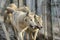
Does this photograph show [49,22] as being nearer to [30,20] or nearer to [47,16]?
[47,16]

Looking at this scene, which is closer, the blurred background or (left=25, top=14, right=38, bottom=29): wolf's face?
(left=25, top=14, right=38, bottom=29): wolf's face

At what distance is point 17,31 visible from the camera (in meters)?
2.64

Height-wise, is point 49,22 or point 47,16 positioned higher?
point 47,16

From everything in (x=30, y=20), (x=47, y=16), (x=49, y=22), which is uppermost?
(x=30, y=20)

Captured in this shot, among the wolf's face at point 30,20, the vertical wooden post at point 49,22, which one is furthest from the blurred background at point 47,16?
the wolf's face at point 30,20

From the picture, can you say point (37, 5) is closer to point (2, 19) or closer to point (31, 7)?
point (31, 7)

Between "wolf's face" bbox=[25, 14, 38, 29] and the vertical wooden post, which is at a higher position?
"wolf's face" bbox=[25, 14, 38, 29]

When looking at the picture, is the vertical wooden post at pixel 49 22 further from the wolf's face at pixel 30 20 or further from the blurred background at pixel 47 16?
the wolf's face at pixel 30 20

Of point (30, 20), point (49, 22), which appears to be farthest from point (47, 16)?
point (30, 20)

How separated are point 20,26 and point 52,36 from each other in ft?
3.22

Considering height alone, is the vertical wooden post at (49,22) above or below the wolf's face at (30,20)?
below

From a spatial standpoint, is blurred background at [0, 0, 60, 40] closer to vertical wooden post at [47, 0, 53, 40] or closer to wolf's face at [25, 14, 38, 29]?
vertical wooden post at [47, 0, 53, 40]

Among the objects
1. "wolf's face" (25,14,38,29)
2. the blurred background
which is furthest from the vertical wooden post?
"wolf's face" (25,14,38,29)

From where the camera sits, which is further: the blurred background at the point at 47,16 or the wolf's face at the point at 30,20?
the blurred background at the point at 47,16
